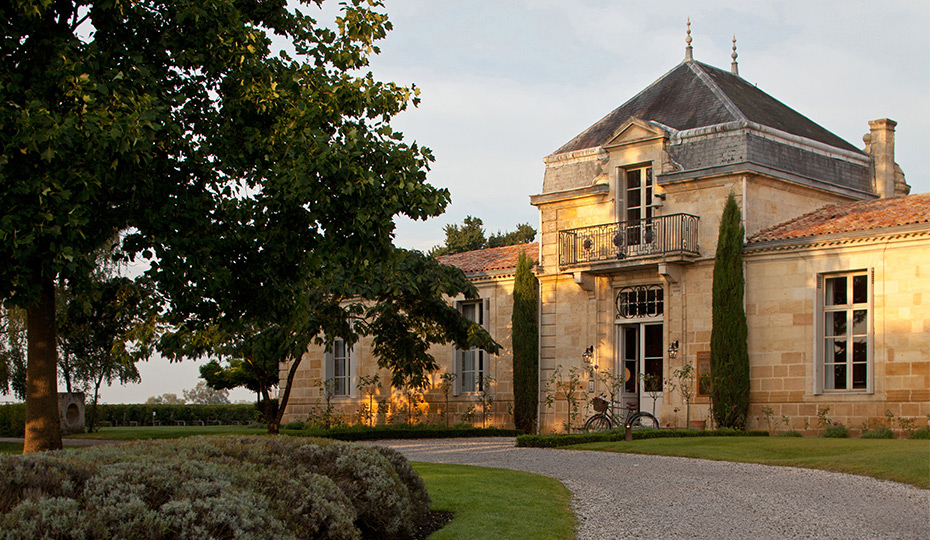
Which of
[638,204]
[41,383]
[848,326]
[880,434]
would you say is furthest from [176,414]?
[41,383]

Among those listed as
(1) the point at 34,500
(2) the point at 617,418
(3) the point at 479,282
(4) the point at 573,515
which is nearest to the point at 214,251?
(4) the point at 573,515

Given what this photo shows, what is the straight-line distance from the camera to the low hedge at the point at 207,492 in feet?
16.8

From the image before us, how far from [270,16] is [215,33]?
4.52ft

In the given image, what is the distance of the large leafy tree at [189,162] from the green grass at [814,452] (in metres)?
6.14

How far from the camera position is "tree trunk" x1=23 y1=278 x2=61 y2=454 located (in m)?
10.4

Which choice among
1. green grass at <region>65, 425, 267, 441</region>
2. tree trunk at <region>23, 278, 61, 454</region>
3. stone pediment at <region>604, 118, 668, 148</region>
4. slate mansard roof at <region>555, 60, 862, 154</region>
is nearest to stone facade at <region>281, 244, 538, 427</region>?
green grass at <region>65, 425, 267, 441</region>

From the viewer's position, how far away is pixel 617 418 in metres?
21.8

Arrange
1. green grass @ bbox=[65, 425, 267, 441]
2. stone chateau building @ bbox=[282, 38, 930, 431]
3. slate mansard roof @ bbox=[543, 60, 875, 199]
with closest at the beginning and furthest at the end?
stone chateau building @ bbox=[282, 38, 930, 431]
slate mansard roof @ bbox=[543, 60, 875, 199]
green grass @ bbox=[65, 425, 267, 441]

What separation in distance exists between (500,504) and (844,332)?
40.0ft

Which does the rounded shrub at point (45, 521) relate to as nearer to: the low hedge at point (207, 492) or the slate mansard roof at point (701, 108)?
the low hedge at point (207, 492)

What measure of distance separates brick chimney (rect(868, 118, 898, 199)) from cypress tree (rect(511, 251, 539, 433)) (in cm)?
840

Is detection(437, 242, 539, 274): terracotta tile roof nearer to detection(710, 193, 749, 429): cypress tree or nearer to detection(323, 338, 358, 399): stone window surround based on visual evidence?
detection(323, 338, 358, 399): stone window surround

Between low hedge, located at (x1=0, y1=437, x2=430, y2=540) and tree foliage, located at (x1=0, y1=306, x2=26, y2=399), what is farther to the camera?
tree foliage, located at (x1=0, y1=306, x2=26, y2=399)

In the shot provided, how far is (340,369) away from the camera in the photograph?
2781cm
